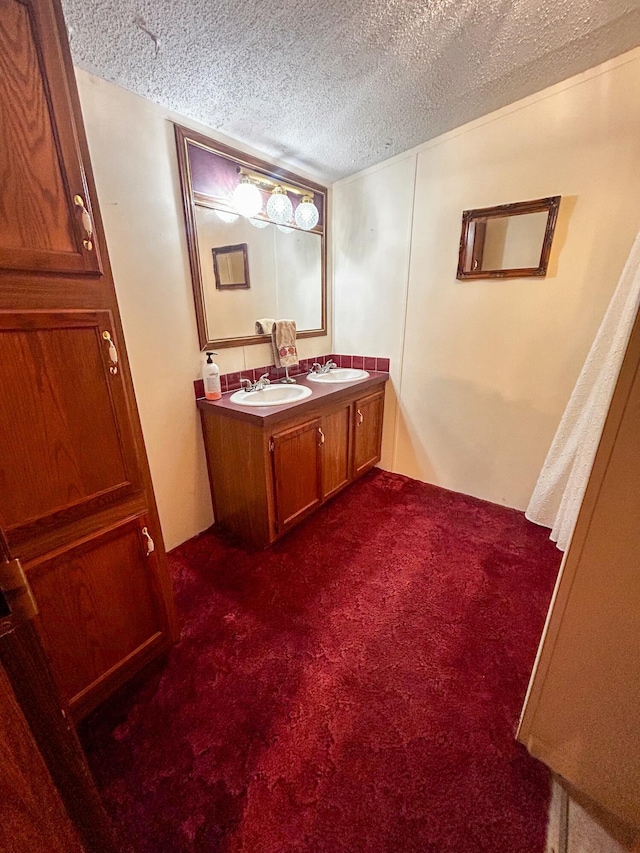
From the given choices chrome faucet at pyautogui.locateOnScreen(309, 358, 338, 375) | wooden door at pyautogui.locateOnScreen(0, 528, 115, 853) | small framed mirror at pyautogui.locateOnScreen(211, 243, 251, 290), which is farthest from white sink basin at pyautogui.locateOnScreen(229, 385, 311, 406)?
wooden door at pyautogui.locateOnScreen(0, 528, 115, 853)

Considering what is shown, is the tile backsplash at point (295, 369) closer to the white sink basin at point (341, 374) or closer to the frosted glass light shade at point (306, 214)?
the white sink basin at point (341, 374)

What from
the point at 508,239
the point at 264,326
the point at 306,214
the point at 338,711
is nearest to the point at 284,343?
the point at 264,326

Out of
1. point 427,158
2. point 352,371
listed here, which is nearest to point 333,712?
point 352,371

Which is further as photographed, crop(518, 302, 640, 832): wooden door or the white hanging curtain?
the white hanging curtain

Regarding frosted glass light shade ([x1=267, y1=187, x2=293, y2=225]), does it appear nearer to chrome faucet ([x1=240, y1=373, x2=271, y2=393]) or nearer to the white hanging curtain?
chrome faucet ([x1=240, y1=373, x2=271, y2=393])

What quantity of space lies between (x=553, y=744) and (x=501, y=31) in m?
2.40

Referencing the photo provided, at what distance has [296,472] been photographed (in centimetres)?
194

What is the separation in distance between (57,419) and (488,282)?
222cm

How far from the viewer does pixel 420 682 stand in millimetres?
1251

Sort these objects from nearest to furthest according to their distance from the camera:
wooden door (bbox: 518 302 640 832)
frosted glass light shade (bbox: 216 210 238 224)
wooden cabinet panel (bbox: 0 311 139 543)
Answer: wooden door (bbox: 518 302 640 832), wooden cabinet panel (bbox: 0 311 139 543), frosted glass light shade (bbox: 216 210 238 224)

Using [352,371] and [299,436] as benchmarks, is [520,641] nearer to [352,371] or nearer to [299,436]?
[299,436]

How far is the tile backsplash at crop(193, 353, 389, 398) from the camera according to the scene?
2.06 m

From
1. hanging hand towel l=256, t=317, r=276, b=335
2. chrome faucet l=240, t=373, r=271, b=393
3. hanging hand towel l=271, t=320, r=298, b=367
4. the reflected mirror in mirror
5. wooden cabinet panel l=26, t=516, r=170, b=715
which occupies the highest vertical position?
the reflected mirror in mirror

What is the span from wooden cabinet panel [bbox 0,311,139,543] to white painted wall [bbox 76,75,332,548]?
748mm
